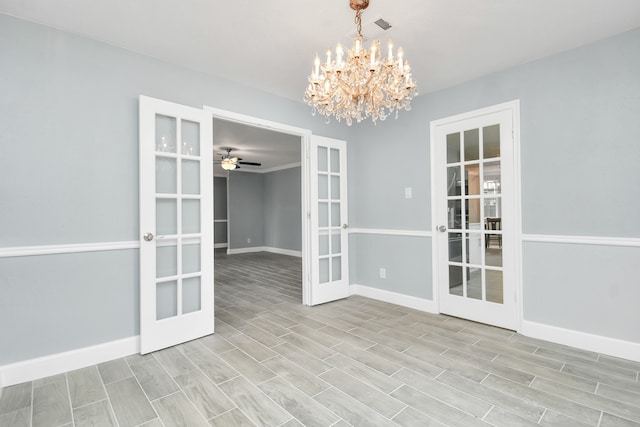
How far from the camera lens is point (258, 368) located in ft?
7.49

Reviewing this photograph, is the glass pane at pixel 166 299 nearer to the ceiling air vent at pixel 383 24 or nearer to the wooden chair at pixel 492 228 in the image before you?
the ceiling air vent at pixel 383 24

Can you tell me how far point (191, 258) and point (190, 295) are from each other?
0.35 meters

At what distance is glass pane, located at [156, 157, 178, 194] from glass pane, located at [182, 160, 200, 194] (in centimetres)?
8

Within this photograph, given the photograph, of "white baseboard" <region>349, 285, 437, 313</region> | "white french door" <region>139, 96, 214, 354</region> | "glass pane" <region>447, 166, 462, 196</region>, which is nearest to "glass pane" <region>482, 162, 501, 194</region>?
"glass pane" <region>447, 166, 462, 196</region>

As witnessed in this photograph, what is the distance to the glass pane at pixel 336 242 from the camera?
4.11m

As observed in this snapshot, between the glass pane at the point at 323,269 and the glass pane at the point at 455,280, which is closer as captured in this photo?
the glass pane at the point at 455,280

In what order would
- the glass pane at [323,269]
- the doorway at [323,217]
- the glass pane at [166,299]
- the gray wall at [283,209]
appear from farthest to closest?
the gray wall at [283,209]
the glass pane at [323,269]
the doorway at [323,217]
the glass pane at [166,299]

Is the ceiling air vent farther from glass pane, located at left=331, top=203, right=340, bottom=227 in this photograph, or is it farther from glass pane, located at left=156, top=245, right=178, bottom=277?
glass pane, located at left=156, top=245, right=178, bottom=277

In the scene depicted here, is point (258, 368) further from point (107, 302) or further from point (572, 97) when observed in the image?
point (572, 97)

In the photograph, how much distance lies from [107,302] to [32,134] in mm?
1372

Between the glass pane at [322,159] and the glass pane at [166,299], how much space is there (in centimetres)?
221

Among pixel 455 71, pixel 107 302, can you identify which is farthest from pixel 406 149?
pixel 107 302

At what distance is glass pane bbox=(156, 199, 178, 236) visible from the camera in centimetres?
265

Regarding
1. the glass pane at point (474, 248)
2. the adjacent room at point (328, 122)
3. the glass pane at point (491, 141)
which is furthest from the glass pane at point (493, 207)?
the glass pane at point (491, 141)
